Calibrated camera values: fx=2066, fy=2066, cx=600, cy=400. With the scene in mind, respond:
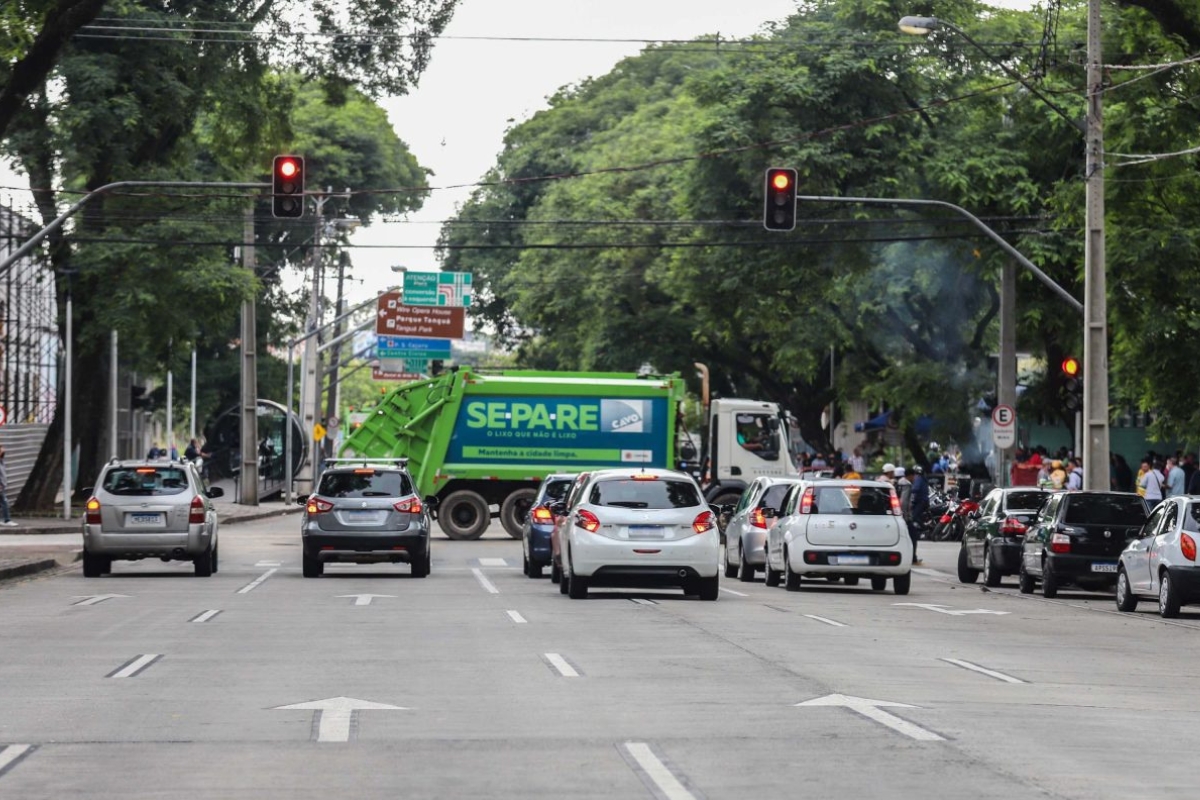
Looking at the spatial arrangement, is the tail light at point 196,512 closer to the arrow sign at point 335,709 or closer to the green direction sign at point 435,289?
the arrow sign at point 335,709

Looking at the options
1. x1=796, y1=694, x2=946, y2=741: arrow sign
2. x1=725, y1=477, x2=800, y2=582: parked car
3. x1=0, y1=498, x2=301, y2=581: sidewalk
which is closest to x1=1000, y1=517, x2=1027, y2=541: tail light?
x1=725, y1=477, x2=800, y2=582: parked car

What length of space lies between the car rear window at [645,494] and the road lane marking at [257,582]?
187 inches

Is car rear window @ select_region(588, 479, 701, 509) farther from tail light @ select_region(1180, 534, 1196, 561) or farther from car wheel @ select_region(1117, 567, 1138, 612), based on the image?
tail light @ select_region(1180, 534, 1196, 561)

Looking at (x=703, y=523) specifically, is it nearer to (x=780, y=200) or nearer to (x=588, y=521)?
(x=588, y=521)

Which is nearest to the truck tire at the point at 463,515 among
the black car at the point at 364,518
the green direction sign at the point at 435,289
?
the black car at the point at 364,518

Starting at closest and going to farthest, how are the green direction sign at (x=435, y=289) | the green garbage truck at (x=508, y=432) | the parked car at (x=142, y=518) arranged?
1. the parked car at (x=142, y=518)
2. the green garbage truck at (x=508, y=432)
3. the green direction sign at (x=435, y=289)

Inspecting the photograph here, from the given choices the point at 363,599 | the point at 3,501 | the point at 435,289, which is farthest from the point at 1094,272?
the point at 435,289

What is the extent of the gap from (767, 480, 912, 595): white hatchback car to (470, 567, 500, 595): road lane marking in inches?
160

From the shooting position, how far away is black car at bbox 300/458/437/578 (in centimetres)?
2917

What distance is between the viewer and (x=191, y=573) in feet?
104

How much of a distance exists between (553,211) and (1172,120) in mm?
51793

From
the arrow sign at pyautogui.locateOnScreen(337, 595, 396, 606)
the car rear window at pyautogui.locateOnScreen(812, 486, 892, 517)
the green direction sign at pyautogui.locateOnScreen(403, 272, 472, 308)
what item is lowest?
the arrow sign at pyautogui.locateOnScreen(337, 595, 396, 606)

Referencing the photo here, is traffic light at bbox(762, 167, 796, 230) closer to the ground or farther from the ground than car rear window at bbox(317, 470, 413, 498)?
farther from the ground

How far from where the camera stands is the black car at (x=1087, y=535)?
28.2 metres
